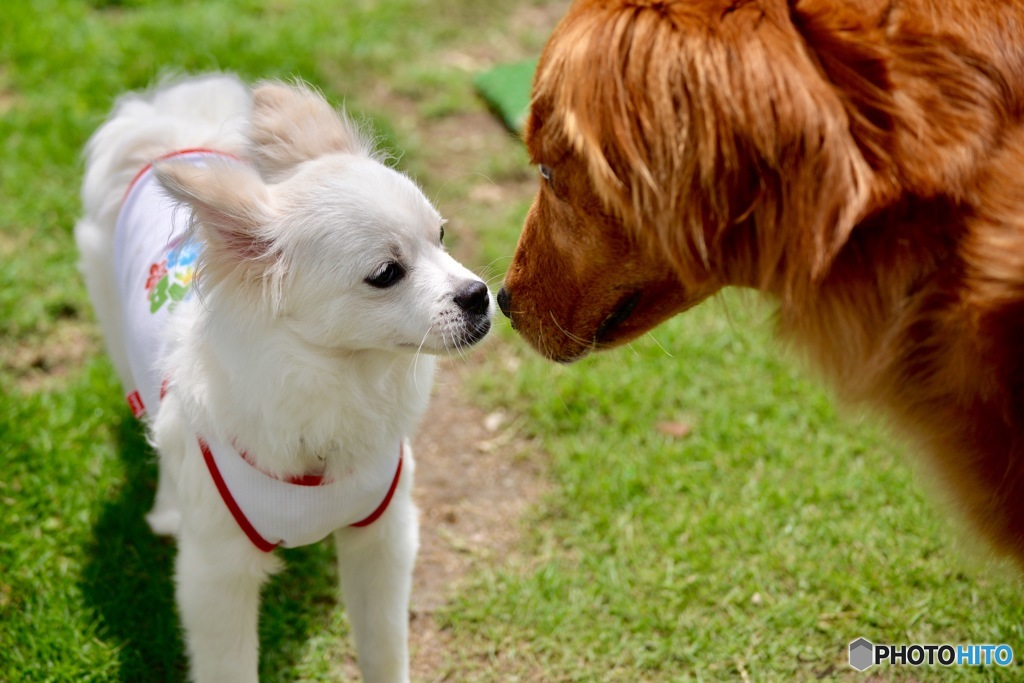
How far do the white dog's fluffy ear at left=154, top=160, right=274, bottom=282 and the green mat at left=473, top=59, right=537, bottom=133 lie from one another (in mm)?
3210

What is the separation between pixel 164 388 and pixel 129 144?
40.3 inches

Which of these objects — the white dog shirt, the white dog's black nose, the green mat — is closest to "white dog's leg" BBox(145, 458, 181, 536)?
the white dog shirt

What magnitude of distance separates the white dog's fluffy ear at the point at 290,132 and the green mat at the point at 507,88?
9.37ft

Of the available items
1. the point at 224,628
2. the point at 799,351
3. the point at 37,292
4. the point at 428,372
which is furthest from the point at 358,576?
the point at 37,292

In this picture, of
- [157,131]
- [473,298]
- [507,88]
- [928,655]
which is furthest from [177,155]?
[507,88]

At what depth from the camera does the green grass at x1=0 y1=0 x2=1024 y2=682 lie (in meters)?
3.13

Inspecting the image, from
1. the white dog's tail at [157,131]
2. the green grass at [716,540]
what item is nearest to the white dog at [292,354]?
the white dog's tail at [157,131]

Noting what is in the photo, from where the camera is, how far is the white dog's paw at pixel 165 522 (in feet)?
11.1

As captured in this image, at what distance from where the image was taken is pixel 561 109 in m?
2.01

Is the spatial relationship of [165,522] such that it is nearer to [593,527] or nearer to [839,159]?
[593,527]

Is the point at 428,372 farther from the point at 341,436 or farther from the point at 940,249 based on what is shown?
the point at 940,249

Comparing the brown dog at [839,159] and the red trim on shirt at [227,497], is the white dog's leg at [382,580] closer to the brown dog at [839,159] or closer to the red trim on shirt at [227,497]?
the red trim on shirt at [227,497]

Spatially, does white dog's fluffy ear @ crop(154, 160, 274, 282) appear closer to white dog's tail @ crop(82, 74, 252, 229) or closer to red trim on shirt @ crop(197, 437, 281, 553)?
red trim on shirt @ crop(197, 437, 281, 553)

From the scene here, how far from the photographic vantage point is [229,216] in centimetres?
233
